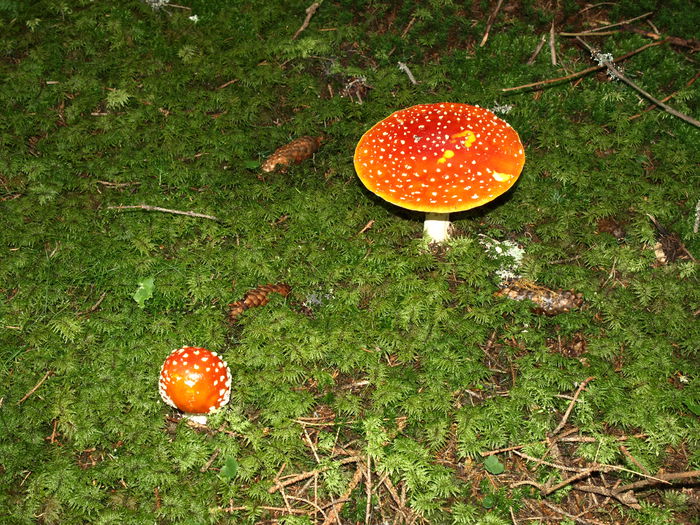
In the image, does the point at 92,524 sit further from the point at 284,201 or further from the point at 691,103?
the point at 691,103

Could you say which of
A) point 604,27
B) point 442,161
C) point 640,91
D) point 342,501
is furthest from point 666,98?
point 342,501

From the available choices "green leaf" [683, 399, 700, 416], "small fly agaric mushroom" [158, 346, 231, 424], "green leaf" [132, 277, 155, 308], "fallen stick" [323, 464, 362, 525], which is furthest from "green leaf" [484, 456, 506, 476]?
"green leaf" [132, 277, 155, 308]

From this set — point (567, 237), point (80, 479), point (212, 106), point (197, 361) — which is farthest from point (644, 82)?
point (80, 479)

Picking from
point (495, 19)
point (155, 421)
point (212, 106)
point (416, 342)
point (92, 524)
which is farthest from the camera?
point (495, 19)

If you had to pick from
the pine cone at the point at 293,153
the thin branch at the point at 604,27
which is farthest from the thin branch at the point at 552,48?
the pine cone at the point at 293,153

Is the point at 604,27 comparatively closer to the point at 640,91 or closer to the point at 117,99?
the point at 640,91

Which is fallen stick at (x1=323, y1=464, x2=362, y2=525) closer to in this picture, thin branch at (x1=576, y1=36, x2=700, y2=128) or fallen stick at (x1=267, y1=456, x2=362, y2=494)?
fallen stick at (x1=267, y1=456, x2=362, y2=494)
